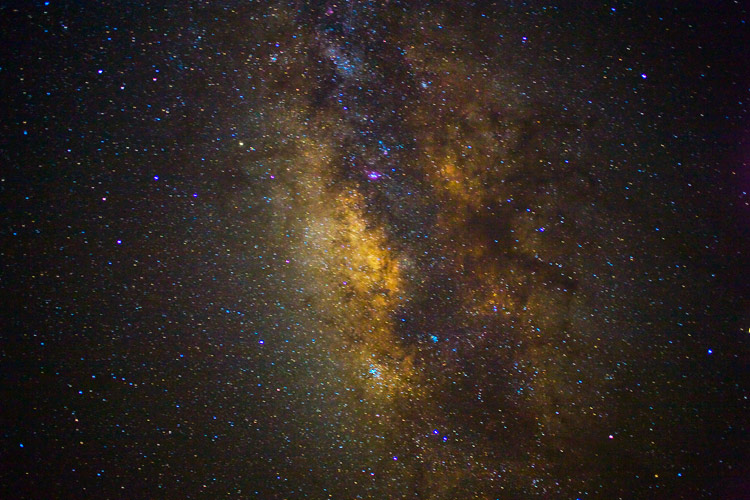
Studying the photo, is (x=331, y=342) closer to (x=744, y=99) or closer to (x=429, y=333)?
(x=429, y=333)

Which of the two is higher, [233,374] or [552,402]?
[552,402]

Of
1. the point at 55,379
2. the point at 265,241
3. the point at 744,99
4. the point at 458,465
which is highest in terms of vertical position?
the point at 744,99

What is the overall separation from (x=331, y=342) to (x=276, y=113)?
2.61 ft

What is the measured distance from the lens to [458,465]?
1046 millimetres

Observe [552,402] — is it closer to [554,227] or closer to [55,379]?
[554,227]

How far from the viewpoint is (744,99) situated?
1.01 metres

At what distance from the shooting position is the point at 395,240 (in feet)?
3.37

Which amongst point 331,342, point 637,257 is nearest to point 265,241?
point 331,342

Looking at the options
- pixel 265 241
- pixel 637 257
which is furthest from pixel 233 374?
pixel 637 257

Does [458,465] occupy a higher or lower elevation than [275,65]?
lower

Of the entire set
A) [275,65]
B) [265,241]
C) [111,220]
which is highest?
[275,65]

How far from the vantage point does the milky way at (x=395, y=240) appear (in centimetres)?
Result: 100

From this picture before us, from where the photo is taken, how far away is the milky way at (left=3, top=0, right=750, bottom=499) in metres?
1.00

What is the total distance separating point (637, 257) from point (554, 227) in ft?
1.01
